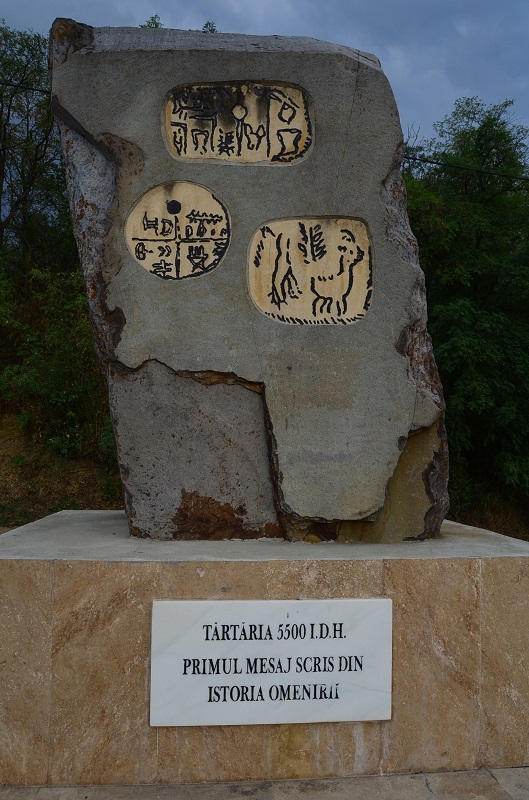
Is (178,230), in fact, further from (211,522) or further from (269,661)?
(269,661)

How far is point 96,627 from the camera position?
233 centimetres

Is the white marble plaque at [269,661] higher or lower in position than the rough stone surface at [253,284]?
lower

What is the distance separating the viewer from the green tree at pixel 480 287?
6469 mm

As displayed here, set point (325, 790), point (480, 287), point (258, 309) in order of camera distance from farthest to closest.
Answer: point (480, 287) → point (258, 309) → point (325, 790)

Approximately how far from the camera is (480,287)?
24.6 ft

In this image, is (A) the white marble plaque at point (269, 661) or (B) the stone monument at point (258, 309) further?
(B) the stone monument at point (258, 309)

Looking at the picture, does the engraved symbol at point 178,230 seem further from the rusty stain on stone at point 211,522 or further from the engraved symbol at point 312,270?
the rusty stain on stone at point 211,522

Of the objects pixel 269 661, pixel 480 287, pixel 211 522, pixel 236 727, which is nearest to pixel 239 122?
pixel 211 522

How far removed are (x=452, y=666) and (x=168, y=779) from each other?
97cm

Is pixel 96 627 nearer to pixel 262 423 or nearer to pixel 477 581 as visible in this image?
pixel 262 423

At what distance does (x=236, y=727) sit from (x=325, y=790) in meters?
0.33

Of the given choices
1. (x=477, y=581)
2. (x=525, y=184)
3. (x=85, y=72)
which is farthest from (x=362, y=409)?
(x=525, y=184)

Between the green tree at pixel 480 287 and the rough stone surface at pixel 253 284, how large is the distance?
141 inches

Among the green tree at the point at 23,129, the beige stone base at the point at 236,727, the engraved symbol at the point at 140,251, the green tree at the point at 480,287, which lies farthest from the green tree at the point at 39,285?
the beige stone base at the point at 236,727
